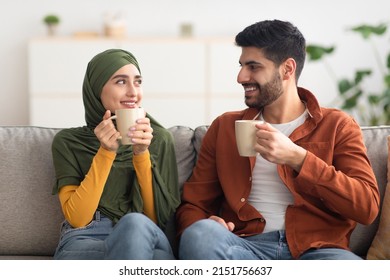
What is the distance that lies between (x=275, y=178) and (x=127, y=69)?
0.60m

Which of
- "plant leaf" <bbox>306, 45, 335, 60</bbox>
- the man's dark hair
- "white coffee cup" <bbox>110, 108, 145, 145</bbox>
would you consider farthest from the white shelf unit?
"white coffee cup" <bbox>110, 108, 145, 145</bbox>

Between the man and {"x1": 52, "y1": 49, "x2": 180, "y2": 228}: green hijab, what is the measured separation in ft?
0.29

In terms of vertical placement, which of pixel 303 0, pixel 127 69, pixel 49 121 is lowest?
pixel 49 121

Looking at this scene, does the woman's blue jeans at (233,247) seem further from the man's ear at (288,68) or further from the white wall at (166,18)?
the white wall at (166,18)

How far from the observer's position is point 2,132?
2410 millimetres

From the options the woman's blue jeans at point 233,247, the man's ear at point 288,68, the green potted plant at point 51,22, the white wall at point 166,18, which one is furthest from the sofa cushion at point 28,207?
the white wall at point 166,18

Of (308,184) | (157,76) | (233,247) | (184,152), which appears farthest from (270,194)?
(157,76)

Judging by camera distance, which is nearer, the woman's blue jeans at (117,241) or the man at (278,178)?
the woman's blue jeans at (117,241)

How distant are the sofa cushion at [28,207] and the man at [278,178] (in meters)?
0.47

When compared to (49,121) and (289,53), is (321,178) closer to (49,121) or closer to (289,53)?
(289,53)

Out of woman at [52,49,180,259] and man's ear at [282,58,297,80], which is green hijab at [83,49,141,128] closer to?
woman at [52,49,180,259]

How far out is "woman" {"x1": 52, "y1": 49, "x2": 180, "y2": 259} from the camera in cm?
197

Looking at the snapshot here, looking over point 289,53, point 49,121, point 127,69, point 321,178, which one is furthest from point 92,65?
point 49,121

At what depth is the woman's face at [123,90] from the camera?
2154 millimetres
